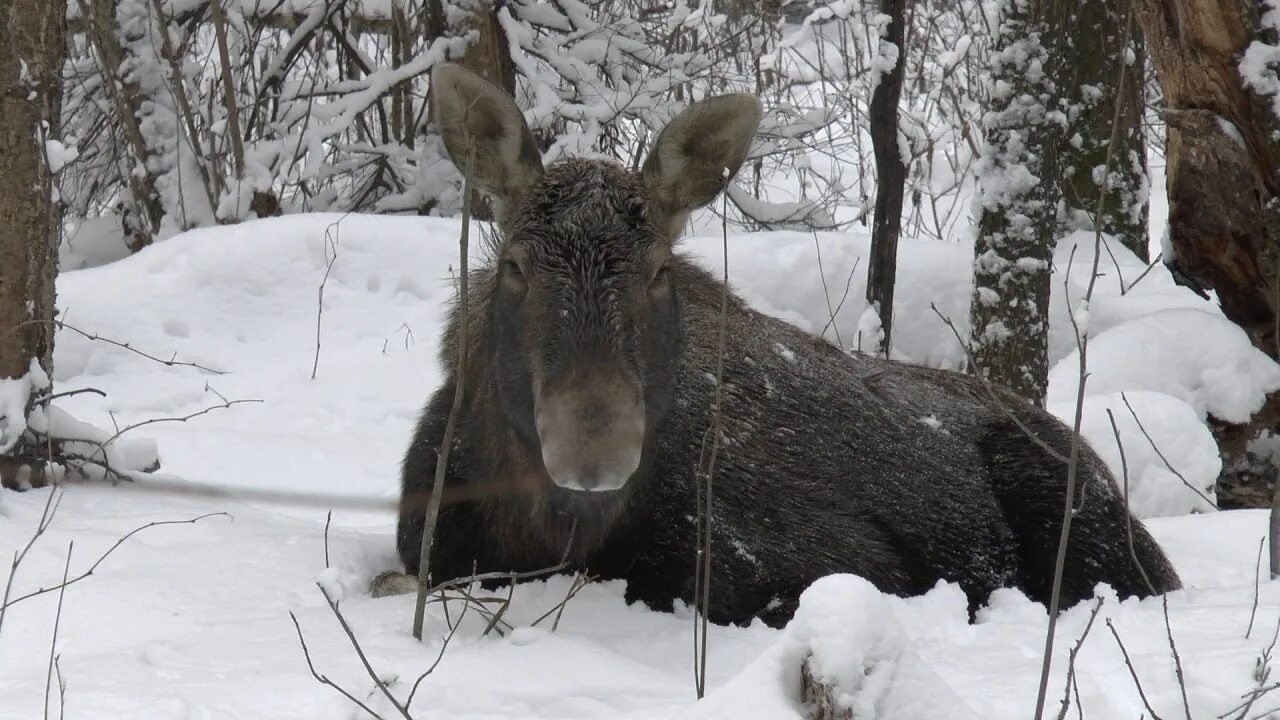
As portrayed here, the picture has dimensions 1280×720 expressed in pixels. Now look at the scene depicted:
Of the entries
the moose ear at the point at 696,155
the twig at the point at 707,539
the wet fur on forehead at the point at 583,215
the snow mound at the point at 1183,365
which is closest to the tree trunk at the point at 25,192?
the wet fur on forehead at the point at 583,215

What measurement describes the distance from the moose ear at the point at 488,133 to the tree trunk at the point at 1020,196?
352 cm

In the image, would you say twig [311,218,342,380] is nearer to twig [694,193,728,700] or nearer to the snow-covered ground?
the snow-covered ground

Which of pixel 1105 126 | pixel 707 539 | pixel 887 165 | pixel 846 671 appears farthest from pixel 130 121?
pixel 846 671

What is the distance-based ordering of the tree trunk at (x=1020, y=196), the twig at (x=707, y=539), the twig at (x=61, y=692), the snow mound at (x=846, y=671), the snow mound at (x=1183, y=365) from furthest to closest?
the snow mound at (x=1183, y=365) < the tree trunk at (x=1020, y=196) < the twig at (x=707, y=539) < the twig at (x=61, y=692) < the snow mound at (x=846, y=671)

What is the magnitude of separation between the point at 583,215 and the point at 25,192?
2.26 metres

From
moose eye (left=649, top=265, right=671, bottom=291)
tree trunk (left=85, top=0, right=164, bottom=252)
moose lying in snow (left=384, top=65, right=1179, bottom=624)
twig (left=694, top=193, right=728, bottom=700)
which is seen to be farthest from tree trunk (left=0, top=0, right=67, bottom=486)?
tree trunk (left=85, top=0, right=164, bottom=252)

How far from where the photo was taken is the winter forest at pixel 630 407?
9.24 ft

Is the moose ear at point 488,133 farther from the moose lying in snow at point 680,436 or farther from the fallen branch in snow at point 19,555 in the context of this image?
the fallen branch in snow at point 19,555

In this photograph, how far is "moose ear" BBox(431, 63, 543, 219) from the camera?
3.66 meters

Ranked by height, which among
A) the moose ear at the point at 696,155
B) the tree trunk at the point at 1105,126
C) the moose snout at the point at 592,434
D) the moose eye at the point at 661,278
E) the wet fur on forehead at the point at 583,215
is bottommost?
the moose snout at the point at 592,434

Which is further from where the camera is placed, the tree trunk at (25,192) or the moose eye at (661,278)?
the tree trunk at (25,192)

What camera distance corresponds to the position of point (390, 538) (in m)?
4.72

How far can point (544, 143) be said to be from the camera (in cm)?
891

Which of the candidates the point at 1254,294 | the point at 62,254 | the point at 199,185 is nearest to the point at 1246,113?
the point at 1254,294
